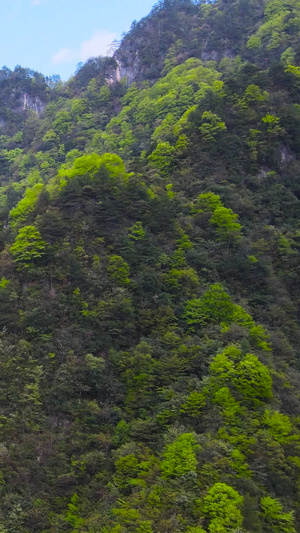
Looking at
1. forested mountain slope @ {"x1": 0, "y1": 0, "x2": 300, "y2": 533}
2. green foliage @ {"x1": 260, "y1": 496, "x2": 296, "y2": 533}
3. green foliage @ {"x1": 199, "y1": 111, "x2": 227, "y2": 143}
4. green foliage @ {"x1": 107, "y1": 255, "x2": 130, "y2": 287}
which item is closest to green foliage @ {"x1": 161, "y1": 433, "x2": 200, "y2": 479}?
forested mountain slope @ {"x1": 0, "y1": 0, "x2": 300, "y2": 533}

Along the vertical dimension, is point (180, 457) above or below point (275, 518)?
above

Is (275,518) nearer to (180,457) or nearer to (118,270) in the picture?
(180,457)

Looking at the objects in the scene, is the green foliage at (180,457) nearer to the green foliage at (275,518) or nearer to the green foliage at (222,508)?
the green foliage at (222,508)

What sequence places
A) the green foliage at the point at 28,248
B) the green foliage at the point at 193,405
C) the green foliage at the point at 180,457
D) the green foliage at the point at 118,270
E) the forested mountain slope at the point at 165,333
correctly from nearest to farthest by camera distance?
the green foliage at the point at 180,457, the forested mountain slope at the point at 165,333, the green foliage at the point at 193,405, the green foliage at the point at 118,270, the green foliage at the point at 28,248

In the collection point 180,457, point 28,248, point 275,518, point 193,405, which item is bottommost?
point 275,518

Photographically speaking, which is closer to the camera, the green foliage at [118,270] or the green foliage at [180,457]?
the green foliage at [180,457]

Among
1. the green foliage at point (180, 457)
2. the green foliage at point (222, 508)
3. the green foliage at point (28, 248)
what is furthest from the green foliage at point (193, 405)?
the green foliage at point (28, 248)

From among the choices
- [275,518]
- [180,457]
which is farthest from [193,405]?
[275,518]

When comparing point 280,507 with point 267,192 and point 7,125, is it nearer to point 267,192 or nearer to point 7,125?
point 267,192
